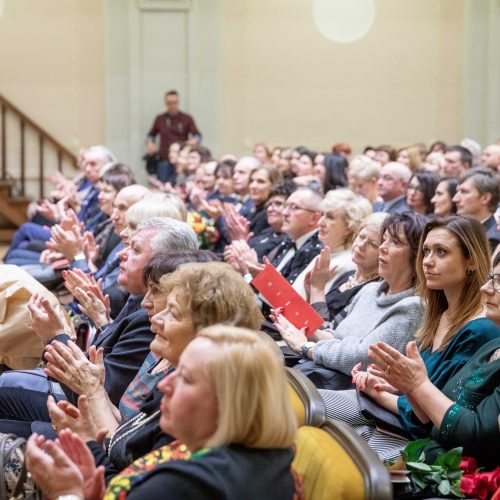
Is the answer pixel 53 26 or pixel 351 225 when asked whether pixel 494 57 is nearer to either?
pixel 53 26

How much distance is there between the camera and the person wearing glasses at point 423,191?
6199 mm

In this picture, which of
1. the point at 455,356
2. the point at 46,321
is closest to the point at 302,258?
the point at 46,321

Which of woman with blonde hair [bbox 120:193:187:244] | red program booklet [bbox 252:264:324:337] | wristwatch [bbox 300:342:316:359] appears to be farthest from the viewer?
woman with blonde hair [bbox 120:193:187:244]

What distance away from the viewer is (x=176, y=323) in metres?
2.48

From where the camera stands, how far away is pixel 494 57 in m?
13.0

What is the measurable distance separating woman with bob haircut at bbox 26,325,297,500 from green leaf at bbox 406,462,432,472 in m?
0.76

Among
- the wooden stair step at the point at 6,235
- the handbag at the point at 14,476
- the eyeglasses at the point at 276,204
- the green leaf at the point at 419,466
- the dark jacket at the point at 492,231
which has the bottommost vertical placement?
the wooden stair step at the point at 6,235

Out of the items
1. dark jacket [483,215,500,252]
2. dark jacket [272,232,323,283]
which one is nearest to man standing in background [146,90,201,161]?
dark jacket [272,232,323,283]

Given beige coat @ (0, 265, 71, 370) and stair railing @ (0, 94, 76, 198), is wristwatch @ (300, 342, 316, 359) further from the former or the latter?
stair railing @ (0, 94, 76, 198)

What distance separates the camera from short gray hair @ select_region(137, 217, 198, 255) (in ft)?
12.3

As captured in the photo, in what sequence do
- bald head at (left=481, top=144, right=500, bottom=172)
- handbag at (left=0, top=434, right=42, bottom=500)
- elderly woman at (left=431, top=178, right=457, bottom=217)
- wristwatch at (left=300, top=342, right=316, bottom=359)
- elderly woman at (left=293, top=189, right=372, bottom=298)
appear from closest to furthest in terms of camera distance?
handbag at (left=0, top=434, right=42, bottom=500)
wristwatch at (left=300, top=342, right=316, bottom=359)
elderly woman at (left=293, top=189, right=372, bottom=298)
elderly woman at (left=431, top=178, right=457, bottom=217)
bald head at (left=481, top=144, right=500, bottom=172)

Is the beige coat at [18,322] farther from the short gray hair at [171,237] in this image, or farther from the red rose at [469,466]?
the red rose at [469,466]

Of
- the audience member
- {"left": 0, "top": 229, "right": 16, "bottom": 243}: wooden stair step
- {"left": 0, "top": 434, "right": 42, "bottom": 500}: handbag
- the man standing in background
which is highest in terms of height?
the man standing in background

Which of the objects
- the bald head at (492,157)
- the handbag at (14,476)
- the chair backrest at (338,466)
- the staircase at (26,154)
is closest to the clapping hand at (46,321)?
the handbag at (14,476)
